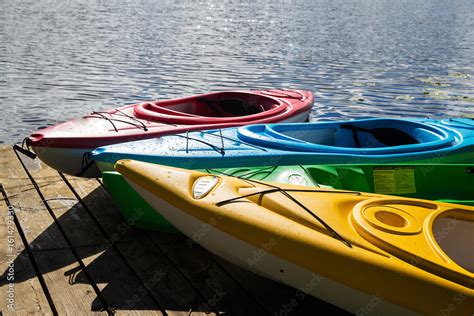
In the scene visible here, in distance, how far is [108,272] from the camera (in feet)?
13.4

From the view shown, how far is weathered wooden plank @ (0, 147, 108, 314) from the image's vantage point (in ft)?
12.2

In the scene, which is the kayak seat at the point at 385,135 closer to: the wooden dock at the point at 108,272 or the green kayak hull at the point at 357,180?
the green kayak hull at the point at 357,180

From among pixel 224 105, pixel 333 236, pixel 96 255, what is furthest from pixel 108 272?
pixel 224 105

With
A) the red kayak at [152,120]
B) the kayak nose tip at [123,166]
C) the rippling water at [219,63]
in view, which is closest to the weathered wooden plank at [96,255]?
the red kayak at [152,120]

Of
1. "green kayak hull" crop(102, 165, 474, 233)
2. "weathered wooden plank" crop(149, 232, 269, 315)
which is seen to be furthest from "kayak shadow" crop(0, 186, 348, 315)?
"green kayak hull" crop(102, 165, 474, 233)

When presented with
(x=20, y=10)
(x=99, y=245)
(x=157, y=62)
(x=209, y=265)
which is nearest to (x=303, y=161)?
(x=209, y=265)

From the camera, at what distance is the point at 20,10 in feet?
106

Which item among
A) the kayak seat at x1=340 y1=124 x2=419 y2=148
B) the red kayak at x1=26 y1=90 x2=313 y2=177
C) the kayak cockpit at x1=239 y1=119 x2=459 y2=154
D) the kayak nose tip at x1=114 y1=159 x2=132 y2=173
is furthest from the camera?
the kayak seat at x1=340 y1=124 x2=419 y2=148

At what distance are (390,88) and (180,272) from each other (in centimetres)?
1250

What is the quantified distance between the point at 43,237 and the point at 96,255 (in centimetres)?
60

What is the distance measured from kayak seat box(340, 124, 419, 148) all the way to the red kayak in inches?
51.2

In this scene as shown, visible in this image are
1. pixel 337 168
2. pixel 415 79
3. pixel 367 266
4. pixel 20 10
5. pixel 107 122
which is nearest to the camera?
pixel 367 266

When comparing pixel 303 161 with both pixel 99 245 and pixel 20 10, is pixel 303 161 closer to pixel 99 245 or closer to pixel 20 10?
pixel 99 245

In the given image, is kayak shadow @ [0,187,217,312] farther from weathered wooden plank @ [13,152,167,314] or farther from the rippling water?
the rippling water
